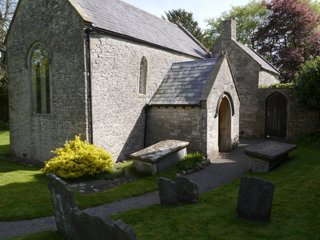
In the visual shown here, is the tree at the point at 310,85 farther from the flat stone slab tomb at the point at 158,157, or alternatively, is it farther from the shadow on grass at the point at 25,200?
the shadow on grass at the point at 25,200

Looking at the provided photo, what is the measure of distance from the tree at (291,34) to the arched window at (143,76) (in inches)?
807

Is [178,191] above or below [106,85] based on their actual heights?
below

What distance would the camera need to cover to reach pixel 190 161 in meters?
13.6

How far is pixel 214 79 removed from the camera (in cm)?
1487

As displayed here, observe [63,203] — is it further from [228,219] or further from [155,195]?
[155,195]

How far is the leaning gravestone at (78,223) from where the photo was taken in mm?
4221

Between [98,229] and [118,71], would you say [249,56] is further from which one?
[98,229]

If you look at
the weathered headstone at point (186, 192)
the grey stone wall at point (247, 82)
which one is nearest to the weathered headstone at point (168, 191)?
the weathered headstone at point (186, 192)

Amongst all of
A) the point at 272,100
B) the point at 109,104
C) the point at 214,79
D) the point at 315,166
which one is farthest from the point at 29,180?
the point at 272,100

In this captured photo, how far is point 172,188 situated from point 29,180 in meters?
7.45

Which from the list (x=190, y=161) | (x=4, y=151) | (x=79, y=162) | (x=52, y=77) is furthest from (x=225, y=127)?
(x=4, y=151)

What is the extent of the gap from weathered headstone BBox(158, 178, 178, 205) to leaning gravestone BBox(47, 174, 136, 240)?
3.04m

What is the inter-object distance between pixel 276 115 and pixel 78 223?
19449 millimetres

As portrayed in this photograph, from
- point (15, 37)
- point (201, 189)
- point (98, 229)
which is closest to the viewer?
point (98, 229)
